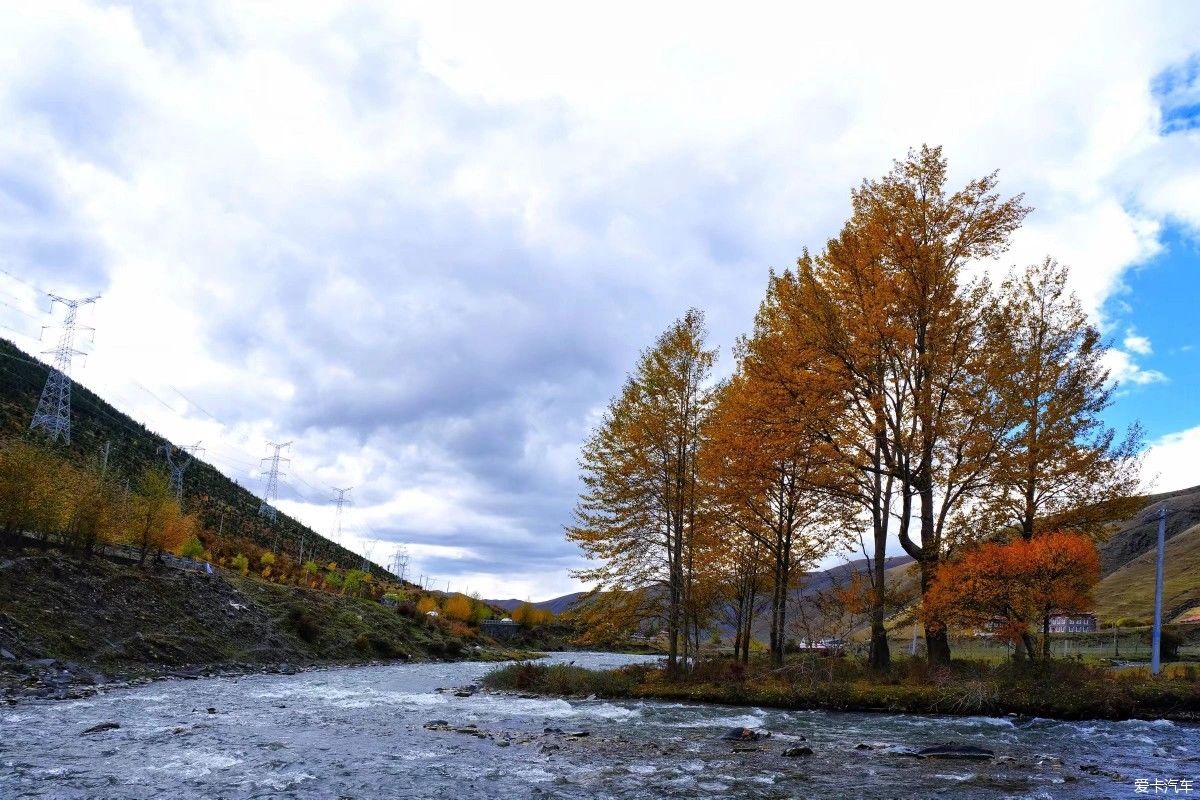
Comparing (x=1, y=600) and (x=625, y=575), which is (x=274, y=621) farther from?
(x=625, y=575)

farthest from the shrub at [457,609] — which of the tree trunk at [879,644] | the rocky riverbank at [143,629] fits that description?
the tree trunk at [879,644]

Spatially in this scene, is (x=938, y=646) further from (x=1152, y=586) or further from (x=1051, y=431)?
(x=1152, y=586)

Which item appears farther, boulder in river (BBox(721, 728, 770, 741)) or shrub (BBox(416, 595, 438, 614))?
shrub (BBox(416, 595, 438, 614))

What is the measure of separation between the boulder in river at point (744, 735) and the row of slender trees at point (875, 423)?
9.61 metres

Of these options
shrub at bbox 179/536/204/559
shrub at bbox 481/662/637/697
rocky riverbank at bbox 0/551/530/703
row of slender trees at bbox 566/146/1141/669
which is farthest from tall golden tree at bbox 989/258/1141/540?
shrub at bbox 179/536/204/559

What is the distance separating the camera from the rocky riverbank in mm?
25659

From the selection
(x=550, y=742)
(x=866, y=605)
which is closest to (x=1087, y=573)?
(x=866, y=605)

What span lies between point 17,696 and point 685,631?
73.7ft

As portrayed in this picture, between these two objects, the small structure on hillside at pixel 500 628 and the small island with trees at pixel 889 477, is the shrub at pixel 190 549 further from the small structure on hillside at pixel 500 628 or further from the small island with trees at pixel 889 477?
the small structure on hillside at pixel 500 628

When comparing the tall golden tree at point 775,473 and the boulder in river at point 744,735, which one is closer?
the boulder in river at point 744,735

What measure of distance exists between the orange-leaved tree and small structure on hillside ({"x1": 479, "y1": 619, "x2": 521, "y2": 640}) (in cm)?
8774

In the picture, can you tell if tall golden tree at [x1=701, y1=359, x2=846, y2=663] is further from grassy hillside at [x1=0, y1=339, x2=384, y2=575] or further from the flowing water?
grassy hillside at [x1=0, y1=339, x2=384, y2=575]

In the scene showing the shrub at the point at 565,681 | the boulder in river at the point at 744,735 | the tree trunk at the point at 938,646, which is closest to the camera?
the boulder in river at the point at 744,735

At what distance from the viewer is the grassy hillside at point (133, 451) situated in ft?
300
